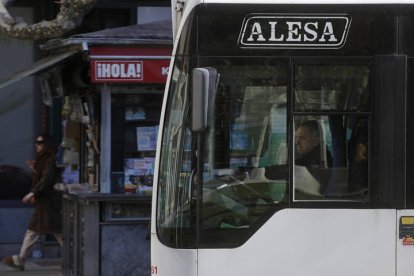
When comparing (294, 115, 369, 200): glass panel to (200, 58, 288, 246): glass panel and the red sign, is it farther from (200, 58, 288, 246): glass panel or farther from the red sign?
the red sign

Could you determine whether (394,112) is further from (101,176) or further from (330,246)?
(101,176)

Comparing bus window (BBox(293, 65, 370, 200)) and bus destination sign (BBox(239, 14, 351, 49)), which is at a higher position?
Answer: bus destination sign (BBox(239, 14, 351, 49))

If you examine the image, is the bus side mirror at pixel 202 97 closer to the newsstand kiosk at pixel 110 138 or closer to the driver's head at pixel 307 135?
the driver's head at pixel 307 135

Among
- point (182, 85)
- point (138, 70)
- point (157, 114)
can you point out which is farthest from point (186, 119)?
point (157, 114)

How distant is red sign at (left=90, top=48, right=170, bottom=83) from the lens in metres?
9.91

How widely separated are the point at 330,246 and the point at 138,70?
491cm

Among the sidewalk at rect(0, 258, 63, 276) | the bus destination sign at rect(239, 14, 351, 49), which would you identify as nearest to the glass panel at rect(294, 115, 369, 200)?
the bus destination sign at rect(239, 14, 351, 49)

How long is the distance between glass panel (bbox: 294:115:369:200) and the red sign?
4545 millimetres

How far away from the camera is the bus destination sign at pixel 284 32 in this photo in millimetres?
5625

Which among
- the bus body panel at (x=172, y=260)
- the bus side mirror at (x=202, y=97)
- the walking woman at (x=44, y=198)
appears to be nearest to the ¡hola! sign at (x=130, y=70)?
the walking woman at (x=44, y=198)

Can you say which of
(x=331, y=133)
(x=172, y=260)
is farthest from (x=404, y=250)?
(x=172, y=260)

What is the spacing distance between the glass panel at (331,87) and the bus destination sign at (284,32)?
0.50 feet

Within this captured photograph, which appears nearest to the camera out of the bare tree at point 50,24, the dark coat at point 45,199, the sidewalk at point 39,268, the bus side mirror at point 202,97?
the bus side mirror at point 202,97

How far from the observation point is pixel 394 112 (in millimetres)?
5609
